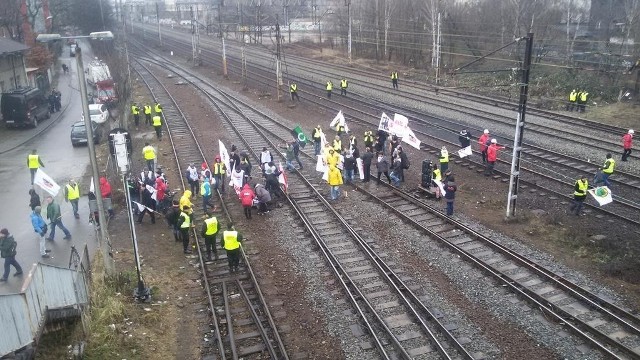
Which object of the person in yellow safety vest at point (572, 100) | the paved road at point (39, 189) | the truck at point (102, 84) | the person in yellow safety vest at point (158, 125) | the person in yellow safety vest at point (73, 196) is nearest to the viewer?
the paved road at point (39, 189)

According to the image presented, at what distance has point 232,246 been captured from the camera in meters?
13.8

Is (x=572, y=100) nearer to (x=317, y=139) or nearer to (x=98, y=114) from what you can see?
(x=317, y=139)

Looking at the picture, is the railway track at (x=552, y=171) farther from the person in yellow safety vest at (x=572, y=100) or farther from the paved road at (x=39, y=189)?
the paved road at (x=39, y=189)

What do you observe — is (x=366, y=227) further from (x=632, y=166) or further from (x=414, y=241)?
(x=632, y=166)

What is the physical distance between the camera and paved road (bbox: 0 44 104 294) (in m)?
16.1

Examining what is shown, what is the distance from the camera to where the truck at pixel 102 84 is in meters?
39.0

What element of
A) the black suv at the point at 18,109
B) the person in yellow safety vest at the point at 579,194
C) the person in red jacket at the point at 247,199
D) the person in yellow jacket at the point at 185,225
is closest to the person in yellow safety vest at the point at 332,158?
the person in red jacket at the point at 247,199

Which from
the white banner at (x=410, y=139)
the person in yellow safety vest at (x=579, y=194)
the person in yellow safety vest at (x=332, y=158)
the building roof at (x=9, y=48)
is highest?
the building roof at (x=9, y=48)

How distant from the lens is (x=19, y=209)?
19875mm

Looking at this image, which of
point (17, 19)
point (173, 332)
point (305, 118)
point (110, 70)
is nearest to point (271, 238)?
point (173, 332)

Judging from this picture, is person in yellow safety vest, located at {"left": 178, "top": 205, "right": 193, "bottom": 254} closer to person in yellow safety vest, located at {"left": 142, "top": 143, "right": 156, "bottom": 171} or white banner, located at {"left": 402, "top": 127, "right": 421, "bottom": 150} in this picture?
person in yellow safety vest, located at {"left": 142, "top": 143, "right": 156, "bottom": 171}

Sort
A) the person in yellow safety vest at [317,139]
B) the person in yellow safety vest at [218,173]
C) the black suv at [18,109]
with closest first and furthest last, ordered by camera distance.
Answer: the person in yellow safety vest at [218,173] < the person in yellow safety vest at [317,139] < the black suv at [18,109]

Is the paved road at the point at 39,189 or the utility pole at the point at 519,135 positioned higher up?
the utility pole at the point at 519,135

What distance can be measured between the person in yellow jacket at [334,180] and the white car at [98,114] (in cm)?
1804
